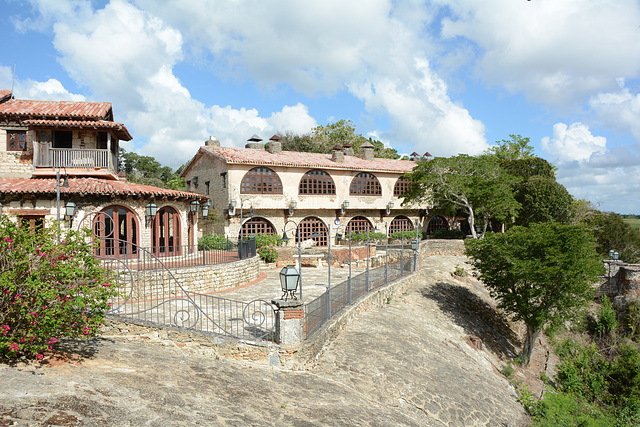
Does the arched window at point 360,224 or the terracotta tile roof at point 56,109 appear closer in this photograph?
the terracotta tile roof at point 56,109

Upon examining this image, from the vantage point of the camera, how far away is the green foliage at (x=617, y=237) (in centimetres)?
3659

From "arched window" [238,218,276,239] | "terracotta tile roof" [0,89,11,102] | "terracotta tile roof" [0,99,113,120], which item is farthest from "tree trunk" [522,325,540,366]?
"terracotta tile roof" [0,89,11,102]

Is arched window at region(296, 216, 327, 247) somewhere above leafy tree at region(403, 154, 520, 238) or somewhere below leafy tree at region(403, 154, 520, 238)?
below

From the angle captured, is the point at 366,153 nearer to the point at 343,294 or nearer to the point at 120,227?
the point at 120,227

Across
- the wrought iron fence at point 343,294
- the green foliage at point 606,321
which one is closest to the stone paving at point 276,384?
the wrought iron fence at point 343,294

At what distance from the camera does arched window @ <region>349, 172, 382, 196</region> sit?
34594 mm

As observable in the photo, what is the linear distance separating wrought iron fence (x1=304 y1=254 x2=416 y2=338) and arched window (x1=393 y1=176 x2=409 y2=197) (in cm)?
1400

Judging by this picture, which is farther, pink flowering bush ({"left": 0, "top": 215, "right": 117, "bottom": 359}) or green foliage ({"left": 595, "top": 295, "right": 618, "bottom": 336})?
green foliage ({"left": 595, "top": 295, "right": 618, "bottom": 336})

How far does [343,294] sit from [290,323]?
5112 millimetres

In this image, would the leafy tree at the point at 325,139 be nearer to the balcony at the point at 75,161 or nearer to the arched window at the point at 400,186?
the arched window at the point at 400,186

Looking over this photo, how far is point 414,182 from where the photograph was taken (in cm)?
3372

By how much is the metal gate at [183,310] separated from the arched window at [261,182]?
13091 mm

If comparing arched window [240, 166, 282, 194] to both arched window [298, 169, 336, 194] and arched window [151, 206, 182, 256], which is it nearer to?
arched window [298, 169, 336, 194]

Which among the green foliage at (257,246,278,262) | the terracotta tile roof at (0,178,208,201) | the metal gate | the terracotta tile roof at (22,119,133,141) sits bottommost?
the metal gate
